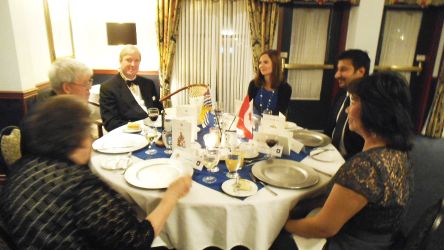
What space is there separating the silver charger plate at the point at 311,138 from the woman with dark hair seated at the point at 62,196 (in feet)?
4.36

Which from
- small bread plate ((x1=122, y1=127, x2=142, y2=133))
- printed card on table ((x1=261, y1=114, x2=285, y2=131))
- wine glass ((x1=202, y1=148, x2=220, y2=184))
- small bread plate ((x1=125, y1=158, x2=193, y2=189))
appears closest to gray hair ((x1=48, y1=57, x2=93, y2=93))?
small bread plate ((x1=122, y1=127, x2=142, y2=133))

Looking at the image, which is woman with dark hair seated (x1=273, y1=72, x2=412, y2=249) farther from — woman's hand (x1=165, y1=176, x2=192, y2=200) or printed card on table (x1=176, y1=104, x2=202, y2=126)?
printed card on table (x1=176, y1=104, x2=202, y2=126)

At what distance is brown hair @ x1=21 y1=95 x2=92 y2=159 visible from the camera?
101cm

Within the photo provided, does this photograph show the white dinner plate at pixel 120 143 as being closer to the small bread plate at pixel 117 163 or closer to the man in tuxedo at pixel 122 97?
the small bread plate at pixel 117 163

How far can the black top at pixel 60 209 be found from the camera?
93 centimetres

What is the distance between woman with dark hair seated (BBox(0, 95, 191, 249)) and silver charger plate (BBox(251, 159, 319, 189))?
682 millimetres

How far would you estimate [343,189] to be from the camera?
1.20m

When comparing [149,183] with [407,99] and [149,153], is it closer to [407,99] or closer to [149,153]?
[149,153]

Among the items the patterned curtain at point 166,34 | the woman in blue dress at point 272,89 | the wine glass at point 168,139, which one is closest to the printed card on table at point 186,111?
the wine glass at point 168,139

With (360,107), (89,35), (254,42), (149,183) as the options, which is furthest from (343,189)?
(89,35)

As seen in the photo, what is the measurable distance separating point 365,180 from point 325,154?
2.36ft

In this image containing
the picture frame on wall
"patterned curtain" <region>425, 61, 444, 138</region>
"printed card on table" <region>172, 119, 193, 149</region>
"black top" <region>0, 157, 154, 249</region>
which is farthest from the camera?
"patterned curtain" <region>425, 61, 444, 138</region>

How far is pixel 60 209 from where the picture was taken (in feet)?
3.07

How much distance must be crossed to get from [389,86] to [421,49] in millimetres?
4591
